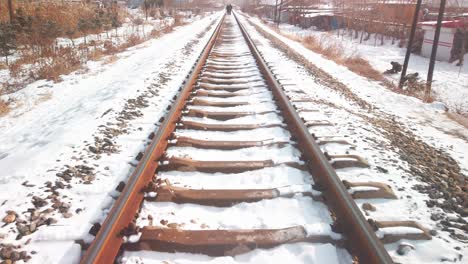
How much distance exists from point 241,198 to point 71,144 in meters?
2.18

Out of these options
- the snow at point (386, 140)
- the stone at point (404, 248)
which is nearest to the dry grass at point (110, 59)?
the snow at point (386, 140)

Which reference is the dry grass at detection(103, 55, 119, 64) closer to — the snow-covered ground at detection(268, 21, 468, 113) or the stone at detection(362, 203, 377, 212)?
the snow-covered ground at detection(268, 21, 468, 113)

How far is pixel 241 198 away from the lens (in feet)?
9.32

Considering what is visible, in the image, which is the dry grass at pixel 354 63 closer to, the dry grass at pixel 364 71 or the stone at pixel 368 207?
the dry grass at pixel 364 71

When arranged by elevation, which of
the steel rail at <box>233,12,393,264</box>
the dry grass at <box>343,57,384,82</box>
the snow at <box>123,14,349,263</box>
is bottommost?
the snow at <box>123,14,349,263</box>

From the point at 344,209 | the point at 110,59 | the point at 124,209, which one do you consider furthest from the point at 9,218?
the point at 110,59

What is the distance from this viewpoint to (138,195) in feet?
8.99

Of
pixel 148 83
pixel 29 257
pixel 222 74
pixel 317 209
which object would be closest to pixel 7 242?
pixel 29 257

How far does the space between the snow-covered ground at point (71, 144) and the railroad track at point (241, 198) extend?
311mm

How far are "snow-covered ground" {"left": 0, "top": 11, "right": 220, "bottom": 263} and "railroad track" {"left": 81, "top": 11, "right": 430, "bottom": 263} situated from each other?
1.02ft

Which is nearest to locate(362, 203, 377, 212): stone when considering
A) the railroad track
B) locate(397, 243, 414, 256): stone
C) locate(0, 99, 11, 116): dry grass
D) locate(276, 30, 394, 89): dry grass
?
the railroad track

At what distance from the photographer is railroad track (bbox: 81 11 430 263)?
2301 mm

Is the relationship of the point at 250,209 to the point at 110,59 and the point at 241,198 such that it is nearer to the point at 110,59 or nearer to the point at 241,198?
the point at 241,198

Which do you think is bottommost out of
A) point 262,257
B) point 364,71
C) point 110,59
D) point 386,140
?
point 262,257
